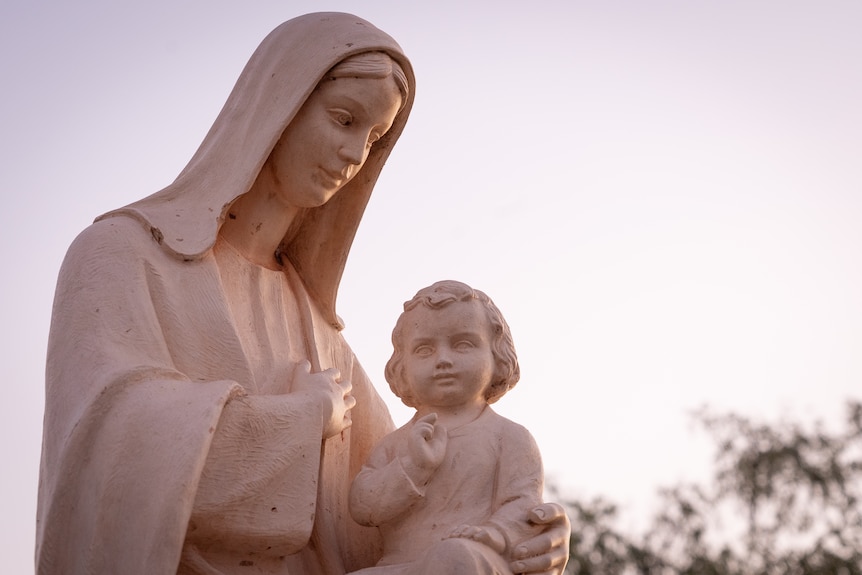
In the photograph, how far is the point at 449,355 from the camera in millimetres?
5438

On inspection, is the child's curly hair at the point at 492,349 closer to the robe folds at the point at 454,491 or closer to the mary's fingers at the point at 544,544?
the robe folds at the point at 454,491

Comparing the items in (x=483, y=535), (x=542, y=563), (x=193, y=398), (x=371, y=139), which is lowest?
(x=542, y=563)

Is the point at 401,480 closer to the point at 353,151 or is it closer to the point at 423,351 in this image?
the point at 423,351

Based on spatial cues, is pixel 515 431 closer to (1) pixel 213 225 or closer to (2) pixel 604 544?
(1) pixel 213 225

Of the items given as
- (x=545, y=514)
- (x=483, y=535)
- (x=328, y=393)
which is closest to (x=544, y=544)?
(x=545, y=514)

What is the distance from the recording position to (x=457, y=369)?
5422 mm

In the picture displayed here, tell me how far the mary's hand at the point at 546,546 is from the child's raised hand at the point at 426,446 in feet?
1.59

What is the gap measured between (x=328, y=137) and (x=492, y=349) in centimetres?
119

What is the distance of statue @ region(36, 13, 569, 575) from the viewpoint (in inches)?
177

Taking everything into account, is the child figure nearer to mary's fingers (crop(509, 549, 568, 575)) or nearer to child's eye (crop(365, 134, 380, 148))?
mary's fingers (crop(509, 549, 568, 575))

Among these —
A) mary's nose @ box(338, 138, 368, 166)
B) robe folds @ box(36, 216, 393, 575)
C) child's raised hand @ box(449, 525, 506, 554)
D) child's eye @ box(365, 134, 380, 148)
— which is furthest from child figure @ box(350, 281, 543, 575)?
child's eye @ box(365, 134, 380, 148)

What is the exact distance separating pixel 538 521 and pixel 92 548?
5.53ft

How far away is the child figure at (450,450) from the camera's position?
505 centimetres

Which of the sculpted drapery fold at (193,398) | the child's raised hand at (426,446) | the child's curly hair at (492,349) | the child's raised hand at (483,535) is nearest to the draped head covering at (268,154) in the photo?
the sculpted drapery fold at (193,398)
